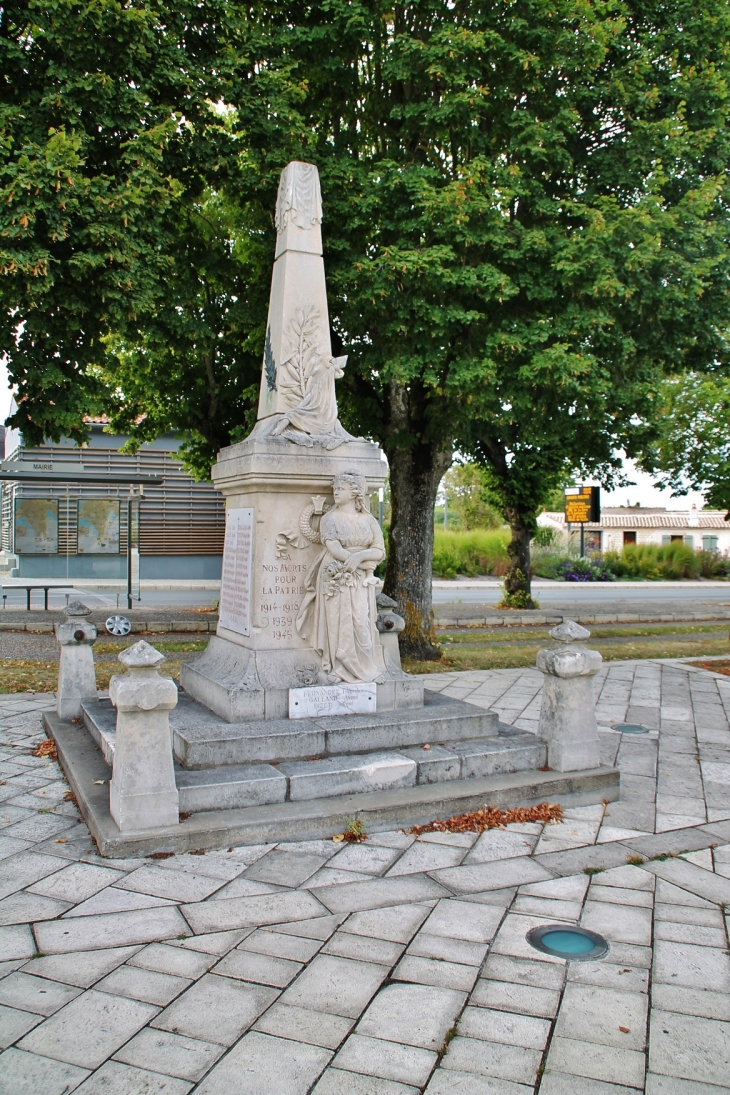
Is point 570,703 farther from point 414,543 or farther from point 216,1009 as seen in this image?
point 414,543

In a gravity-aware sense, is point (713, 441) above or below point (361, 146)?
below

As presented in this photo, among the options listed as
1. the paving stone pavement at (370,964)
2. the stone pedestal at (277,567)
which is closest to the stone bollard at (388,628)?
the stone pedestal at (277,567)

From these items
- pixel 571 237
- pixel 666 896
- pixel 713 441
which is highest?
pixel 571 237

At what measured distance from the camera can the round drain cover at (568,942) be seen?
3521mm

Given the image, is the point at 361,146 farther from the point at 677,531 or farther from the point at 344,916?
the point at 677,531

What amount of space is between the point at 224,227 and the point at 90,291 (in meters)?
4.90

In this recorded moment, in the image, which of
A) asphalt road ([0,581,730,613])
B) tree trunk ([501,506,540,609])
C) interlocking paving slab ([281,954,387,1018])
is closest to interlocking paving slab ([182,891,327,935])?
interlocking paving slab ([281,954,387,1018])

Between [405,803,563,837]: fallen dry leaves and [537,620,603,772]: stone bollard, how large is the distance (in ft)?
1.55

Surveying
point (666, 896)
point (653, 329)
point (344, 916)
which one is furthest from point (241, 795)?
point (653, 329)

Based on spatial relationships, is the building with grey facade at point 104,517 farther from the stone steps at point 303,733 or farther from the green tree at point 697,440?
the stone steps at point 303,733

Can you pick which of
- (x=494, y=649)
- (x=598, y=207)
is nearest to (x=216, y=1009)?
(x=598, y=207)

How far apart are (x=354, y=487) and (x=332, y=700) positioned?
1.58 meters

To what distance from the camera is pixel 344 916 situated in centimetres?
381

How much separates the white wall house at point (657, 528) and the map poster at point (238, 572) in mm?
43312
